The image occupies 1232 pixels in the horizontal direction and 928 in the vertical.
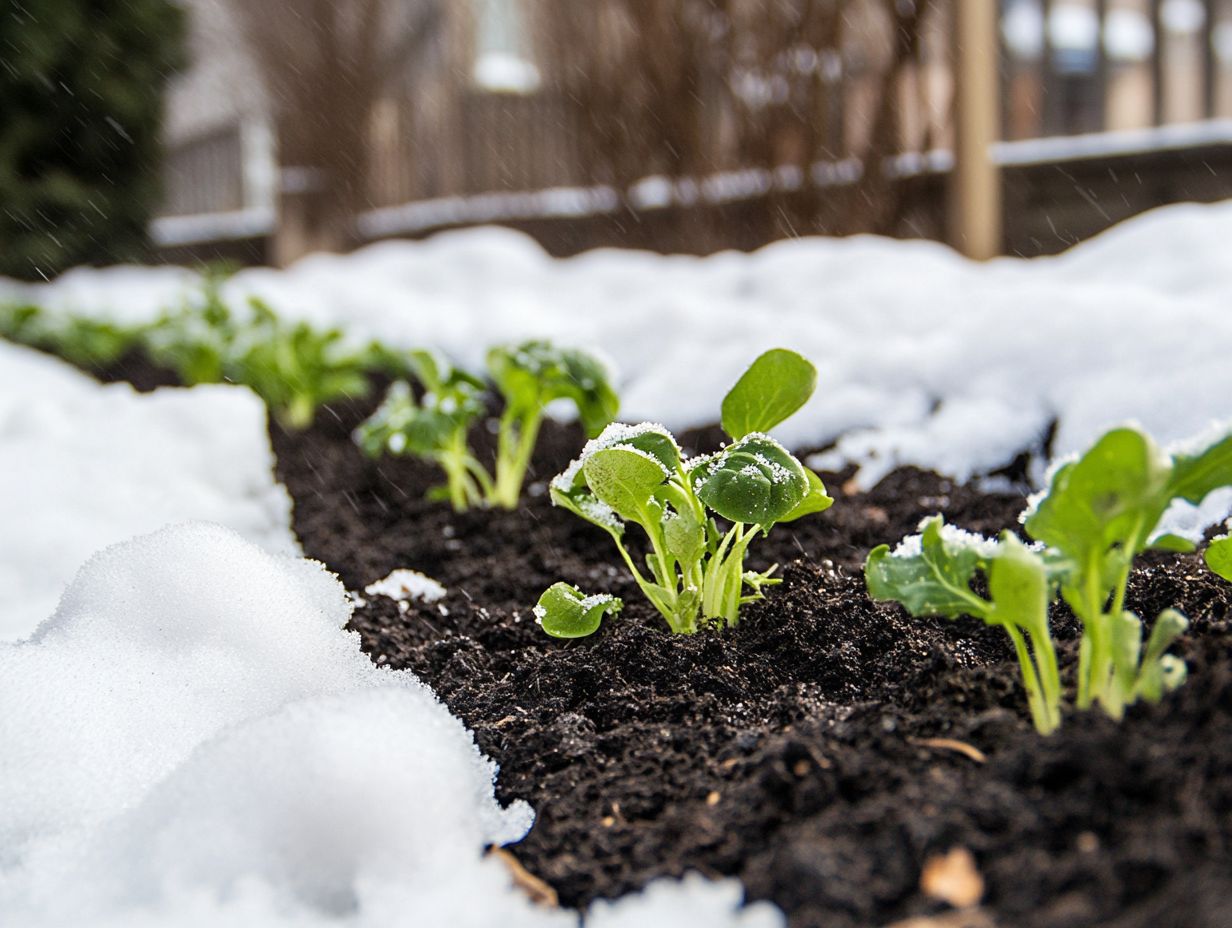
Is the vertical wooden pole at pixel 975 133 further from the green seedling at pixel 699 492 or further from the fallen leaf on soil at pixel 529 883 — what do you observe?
the fallen leaf on soil at pixel 529 883

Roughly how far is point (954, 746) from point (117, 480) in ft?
4.96

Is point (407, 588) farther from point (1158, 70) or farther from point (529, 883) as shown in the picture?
point (1158, 70)

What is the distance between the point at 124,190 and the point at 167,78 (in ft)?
3.32

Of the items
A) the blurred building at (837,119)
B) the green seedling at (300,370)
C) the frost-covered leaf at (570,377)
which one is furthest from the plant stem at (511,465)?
the blurred building at (837,119)

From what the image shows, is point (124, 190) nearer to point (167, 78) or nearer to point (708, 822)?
point (167, 78)

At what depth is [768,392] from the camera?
1064mm

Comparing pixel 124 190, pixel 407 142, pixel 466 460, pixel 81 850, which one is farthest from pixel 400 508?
pixel 124 190

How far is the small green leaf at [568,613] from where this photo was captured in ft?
3.42

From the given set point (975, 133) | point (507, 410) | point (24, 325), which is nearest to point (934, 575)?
point (507, 410)

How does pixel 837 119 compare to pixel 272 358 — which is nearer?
pixel 272 358

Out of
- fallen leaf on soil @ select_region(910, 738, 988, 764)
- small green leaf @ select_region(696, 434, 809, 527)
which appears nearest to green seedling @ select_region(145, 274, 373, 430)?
small green leaf @ select_region(696, 434, 809, 527)

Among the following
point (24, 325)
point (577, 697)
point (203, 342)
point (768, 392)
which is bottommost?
point (24, 325)

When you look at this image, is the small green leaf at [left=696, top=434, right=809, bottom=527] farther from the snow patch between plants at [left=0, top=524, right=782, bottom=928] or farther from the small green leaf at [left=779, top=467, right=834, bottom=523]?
the snow patch between plants at [left=0, top=524, right=782, bottom=928]

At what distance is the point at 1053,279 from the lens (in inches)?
92.4
